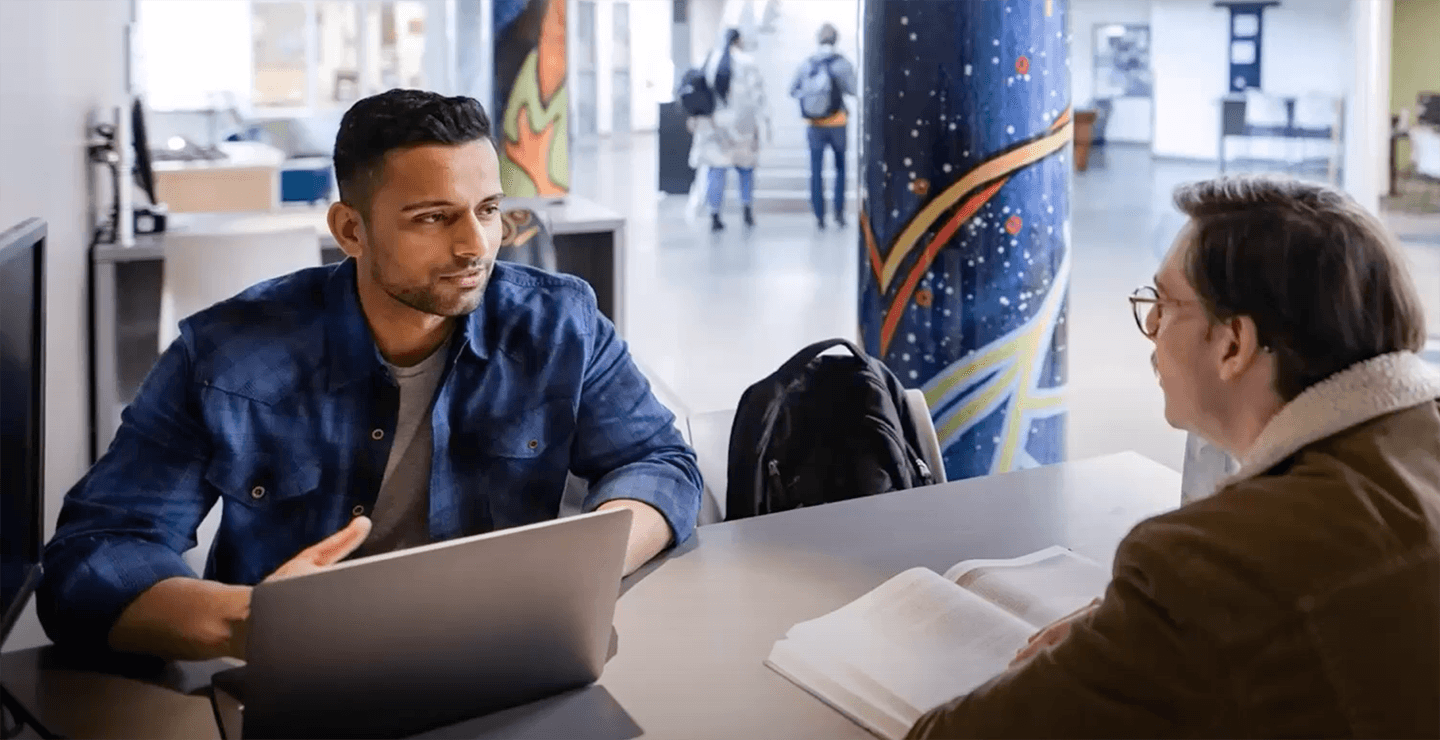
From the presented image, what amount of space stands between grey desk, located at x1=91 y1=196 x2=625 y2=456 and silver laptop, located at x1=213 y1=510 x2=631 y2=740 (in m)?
3.15

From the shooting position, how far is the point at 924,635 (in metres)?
1.59

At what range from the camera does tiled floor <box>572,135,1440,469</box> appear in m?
5.75

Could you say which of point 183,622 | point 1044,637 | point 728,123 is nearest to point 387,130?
point 183,622

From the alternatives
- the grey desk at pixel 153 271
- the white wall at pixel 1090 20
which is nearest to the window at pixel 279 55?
the grey desk at pixel 153 271

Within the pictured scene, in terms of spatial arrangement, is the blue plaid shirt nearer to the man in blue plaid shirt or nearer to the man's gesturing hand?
the man in blue plaid shirt

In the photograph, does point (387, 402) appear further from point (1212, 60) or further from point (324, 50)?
point (1212, 60)

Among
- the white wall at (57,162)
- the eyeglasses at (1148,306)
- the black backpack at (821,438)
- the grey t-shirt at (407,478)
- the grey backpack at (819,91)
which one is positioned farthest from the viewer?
the grey backpack at (819,91)

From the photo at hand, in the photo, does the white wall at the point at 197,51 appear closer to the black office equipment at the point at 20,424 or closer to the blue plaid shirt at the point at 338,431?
the blue plaid shirt at the point at 338,431

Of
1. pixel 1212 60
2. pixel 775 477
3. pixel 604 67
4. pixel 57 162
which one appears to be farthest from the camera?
pixel 604 67

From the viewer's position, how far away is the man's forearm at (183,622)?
1507 mm

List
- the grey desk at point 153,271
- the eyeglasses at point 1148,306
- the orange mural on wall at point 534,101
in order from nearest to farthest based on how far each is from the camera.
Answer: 1. the eyeglasses at point 1148,306
2. the grey desk at point 153,271
3. the orange mural on wall at point 534,101

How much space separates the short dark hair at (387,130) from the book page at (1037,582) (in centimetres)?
85

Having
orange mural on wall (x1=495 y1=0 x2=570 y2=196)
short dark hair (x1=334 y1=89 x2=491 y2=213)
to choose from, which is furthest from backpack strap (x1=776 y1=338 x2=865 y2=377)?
orange mural on wall (x1=495 y1=0 x2=570 y2=196)

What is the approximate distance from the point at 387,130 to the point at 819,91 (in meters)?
→ 9.00
